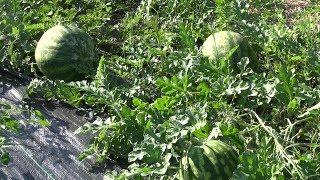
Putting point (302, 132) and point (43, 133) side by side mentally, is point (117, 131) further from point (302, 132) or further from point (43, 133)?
point (302, 132)

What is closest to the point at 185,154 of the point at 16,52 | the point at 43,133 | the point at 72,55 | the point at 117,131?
the point at 117,131

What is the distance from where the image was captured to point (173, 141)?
2.48 meters

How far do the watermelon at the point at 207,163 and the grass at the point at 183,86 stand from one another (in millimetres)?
60

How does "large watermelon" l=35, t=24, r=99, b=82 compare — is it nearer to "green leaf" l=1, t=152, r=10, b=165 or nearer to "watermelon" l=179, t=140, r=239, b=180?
"green leaf" l=1, t=152, r=10, b=165

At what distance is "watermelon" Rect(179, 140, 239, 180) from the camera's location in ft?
7.98

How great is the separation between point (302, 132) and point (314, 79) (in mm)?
587

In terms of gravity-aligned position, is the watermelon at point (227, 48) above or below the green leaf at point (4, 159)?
above

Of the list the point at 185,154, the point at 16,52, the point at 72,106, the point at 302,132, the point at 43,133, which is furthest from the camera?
the point at 16,52

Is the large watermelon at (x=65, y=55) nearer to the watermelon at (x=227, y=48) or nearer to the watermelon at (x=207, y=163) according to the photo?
the watermelon at (x=227, y=48)

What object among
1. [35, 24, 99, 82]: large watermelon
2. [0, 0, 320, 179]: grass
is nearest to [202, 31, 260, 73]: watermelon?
[0, 0, 320, 179]: grass

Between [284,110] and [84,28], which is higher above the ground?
[84,28]

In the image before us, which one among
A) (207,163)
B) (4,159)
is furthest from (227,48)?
(4,159)

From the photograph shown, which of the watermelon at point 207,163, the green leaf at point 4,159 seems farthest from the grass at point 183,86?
the green leaf at point 4,159

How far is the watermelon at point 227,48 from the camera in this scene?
322 centimetres
